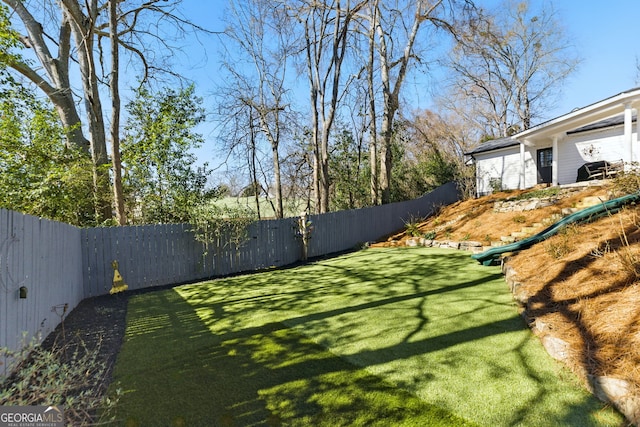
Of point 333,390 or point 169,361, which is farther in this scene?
point 169,361

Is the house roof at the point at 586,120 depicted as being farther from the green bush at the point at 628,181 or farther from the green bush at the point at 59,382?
the green bush at the point at 59,382

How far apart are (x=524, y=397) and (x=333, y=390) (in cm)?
137

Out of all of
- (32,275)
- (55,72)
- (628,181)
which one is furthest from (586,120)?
(55,72)

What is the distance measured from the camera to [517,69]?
2377 cm

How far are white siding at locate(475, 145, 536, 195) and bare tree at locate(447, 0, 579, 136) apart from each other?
8.64m

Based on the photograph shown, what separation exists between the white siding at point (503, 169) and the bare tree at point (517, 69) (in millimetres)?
8644

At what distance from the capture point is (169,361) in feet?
10.4

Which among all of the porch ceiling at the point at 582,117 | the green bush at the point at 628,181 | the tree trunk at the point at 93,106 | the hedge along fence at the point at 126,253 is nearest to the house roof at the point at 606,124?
the porch ceiling at the point at 582,117

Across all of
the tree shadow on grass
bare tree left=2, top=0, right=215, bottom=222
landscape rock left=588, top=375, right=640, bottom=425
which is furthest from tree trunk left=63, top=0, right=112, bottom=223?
landscape rock left=588, top=375, right=640, bottom=425

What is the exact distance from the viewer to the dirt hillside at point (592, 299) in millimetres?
2277

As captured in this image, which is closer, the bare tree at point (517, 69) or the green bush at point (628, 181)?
the green bush at point (628, 181)

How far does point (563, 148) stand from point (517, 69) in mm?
13494

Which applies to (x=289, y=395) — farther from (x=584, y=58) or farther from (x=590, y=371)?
(x=584, y=58)

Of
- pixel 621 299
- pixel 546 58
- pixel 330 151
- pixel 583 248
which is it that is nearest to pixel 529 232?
pixel 583 248
